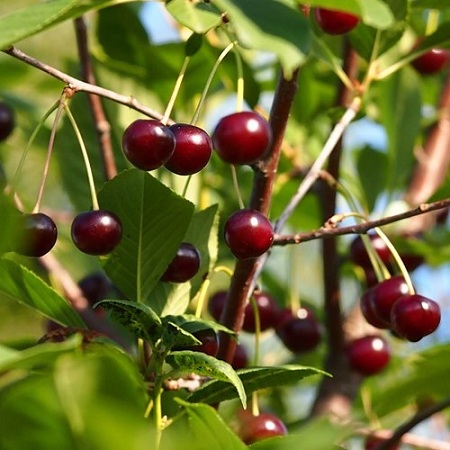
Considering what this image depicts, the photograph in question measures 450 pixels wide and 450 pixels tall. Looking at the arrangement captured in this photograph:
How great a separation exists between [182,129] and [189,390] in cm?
→ 24

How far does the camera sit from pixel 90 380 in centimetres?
47

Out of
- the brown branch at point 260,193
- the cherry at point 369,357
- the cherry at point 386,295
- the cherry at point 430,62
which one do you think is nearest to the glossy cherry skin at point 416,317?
the cherry at point 386,295

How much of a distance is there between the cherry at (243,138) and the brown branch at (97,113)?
0.33 metres

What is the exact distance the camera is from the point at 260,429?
945 millimetres

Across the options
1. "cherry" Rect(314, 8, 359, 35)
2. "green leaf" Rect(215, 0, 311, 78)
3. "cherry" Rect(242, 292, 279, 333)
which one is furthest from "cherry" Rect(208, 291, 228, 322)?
"green leaf" Rect(215, 0, 311, 78)

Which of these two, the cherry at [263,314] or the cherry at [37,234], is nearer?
the cherry at [37,234]

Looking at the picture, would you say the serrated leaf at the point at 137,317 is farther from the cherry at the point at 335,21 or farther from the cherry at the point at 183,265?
the cherry at the point at 335,21

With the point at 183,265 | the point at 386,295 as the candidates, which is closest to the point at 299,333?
the point at 386,295

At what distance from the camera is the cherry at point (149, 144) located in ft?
2.75

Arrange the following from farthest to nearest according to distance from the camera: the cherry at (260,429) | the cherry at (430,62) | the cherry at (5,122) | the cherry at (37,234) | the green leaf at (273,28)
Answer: the cherry at (430,62) < the cherry at (5,122) < the cherry at (260,429) < the cherry at (37,234) < the green leaf at (273,28)

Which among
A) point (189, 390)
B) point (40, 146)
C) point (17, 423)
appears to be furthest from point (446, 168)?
point (17, 423)

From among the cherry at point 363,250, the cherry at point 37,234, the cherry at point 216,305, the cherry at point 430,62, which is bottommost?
the cherry at point 37,234

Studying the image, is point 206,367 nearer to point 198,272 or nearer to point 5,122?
point 198,272

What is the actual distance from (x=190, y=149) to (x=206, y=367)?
199mm
